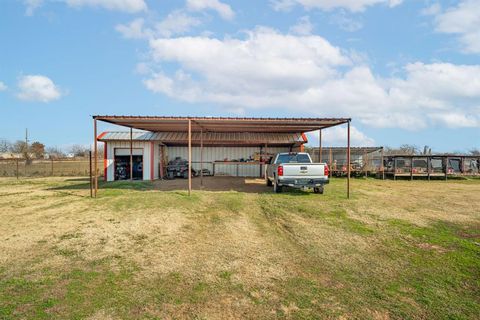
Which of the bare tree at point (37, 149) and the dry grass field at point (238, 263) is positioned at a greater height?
the bare tree at point (37, 149)

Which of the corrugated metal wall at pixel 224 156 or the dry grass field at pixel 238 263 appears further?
the corrugated metal wall at pixel 224 156

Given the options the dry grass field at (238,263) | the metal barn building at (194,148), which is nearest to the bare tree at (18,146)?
the metal barn building at (194,148)

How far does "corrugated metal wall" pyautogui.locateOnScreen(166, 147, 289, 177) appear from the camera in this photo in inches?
948

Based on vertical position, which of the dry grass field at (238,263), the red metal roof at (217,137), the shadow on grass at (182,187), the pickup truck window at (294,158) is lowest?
the dry grass field at (238,263)

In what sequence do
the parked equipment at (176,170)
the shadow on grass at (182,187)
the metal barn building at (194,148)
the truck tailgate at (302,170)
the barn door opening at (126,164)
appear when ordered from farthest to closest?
1. the parked equipment at (176,170)
2. the barn door opening at (126,164)
3. the metal barn building at (194,148)
4. the shadow on grass at (182,187)
5. the truck tailgate at (302,170)

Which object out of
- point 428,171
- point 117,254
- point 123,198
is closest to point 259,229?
point 117,254

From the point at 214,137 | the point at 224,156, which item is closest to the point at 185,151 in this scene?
the point at 224,156

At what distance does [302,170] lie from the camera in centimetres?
1232

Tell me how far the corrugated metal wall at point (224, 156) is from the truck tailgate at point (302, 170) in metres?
11.6

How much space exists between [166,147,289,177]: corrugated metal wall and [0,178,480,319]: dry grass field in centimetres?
1421

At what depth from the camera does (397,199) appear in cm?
1248

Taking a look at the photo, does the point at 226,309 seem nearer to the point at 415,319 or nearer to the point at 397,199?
the point at 415,319

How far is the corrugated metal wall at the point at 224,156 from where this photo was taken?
79.0ft

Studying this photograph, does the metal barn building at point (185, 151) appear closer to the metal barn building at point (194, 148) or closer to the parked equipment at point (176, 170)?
the metal barn building at point (194, 148)
